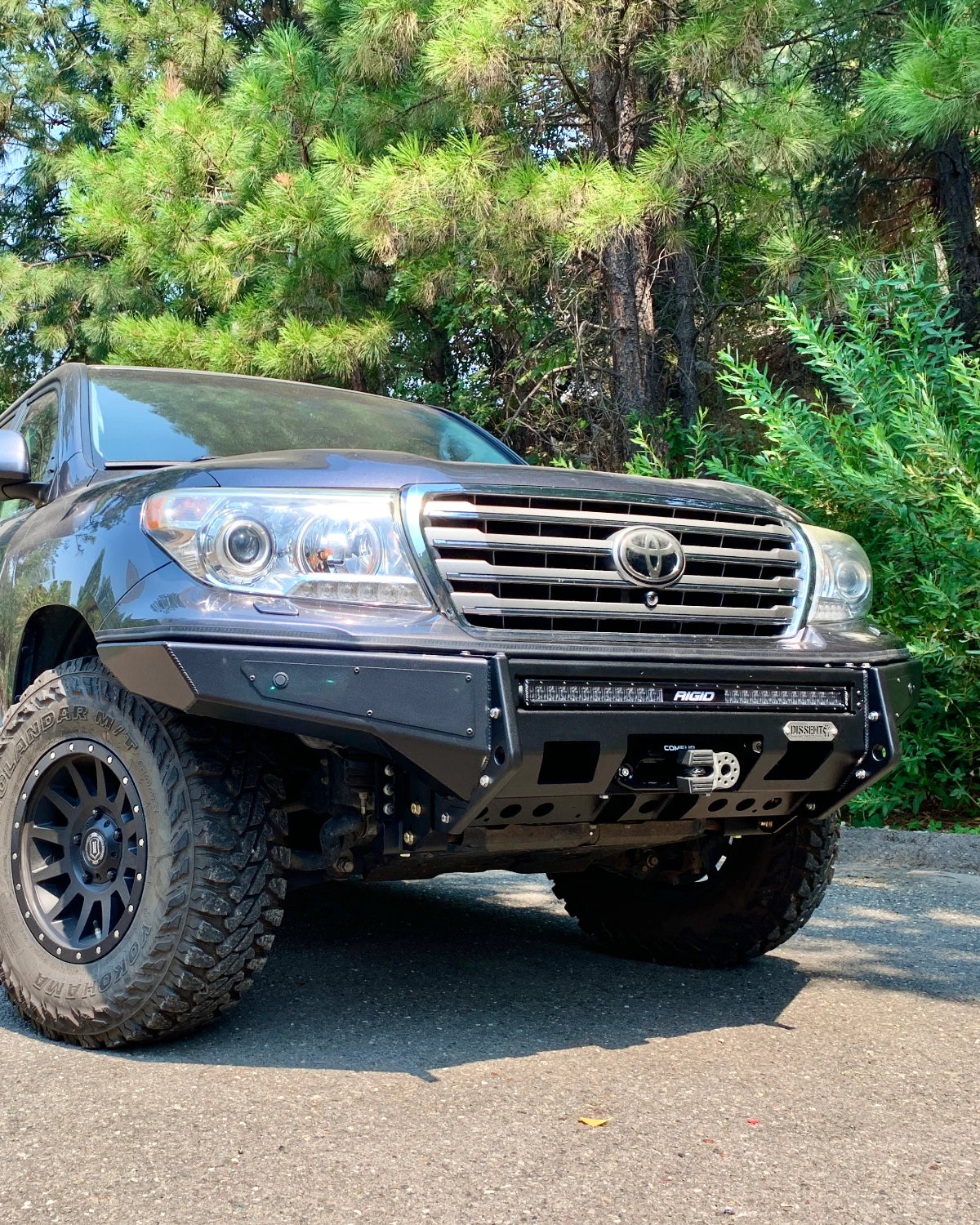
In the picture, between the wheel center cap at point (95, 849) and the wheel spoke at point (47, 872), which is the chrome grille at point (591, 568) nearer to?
the wheel center cap at point (95, 849)

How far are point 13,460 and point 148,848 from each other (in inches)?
53.1

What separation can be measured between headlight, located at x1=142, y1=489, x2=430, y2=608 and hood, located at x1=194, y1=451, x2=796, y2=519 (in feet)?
0.19

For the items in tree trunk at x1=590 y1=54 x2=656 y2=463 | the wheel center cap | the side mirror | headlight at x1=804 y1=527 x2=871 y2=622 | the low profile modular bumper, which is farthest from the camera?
tree trunk at x1=590 y1=54 x2=656 y2=463

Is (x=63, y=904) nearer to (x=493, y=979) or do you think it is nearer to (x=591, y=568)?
(x=493, y=979)

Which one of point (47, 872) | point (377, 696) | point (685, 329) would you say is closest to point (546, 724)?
point (377, 696)

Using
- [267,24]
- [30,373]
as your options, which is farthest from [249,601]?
[30,373]

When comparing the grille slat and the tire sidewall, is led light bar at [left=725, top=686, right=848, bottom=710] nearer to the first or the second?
the grille slat

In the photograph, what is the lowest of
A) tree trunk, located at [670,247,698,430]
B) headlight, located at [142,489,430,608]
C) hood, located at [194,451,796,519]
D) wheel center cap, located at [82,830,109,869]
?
wheel center cap, located at [82,830,109,869]

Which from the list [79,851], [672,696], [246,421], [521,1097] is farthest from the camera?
[246,421]

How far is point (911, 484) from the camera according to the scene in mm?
6219

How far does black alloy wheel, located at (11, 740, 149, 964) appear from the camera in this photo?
3.23 m

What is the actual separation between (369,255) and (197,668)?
23.0ft

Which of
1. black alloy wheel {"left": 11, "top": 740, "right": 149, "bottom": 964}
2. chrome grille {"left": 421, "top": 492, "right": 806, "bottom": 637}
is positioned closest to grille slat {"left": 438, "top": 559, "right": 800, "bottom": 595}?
chrome grille {"left": 421, "top": 492, "right": 806, "bottom": 637}

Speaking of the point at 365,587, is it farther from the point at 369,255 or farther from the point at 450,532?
the point at 369,255
